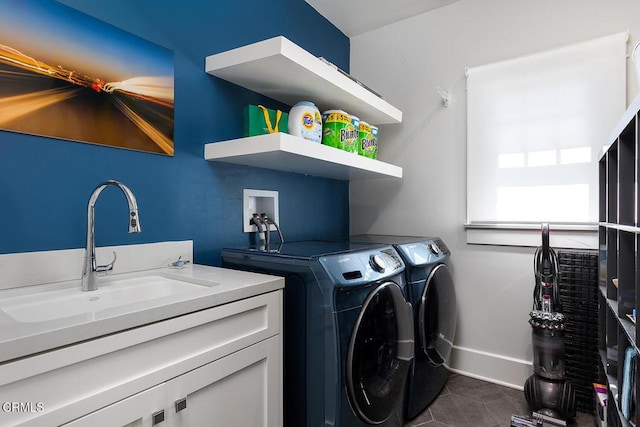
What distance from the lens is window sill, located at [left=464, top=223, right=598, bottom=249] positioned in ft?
6.80

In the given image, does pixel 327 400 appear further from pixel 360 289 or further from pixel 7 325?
pixel 7 325

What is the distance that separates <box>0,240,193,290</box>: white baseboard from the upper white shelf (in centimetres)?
91

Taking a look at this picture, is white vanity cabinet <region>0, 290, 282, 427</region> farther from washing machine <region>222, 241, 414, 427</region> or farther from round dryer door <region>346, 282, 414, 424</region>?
round dryer door <region>346, 282, 414, 424</region>

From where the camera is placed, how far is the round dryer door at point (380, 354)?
141 cm

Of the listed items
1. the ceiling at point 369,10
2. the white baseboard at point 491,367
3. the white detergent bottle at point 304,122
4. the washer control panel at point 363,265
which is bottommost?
the white baseboard at point 491,367

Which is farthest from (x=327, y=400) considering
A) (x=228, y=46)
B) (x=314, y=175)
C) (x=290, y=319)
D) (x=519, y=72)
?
(x=519, y=72)

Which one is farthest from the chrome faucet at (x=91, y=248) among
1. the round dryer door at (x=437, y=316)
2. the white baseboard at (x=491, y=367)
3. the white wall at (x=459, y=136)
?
the white baseboard at (x=491, y=367)

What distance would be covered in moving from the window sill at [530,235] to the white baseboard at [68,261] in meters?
1.90

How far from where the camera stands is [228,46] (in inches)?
74.9

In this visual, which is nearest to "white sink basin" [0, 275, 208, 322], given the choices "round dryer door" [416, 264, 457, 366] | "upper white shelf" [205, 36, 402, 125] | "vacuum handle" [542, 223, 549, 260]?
"upper white shelf" [205, 36, 402, 125]

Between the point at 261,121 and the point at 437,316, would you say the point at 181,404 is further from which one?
the point at 437,316

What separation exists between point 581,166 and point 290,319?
6.35 ft

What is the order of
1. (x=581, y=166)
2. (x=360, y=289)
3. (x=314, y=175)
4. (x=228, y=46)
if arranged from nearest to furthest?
(x=360, y=289) → (x=228, y=46) → (x=581, y=166) → (x=314, y=175)

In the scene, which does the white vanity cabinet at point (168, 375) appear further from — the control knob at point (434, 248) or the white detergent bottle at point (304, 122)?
the control knob at point (434, 248)
